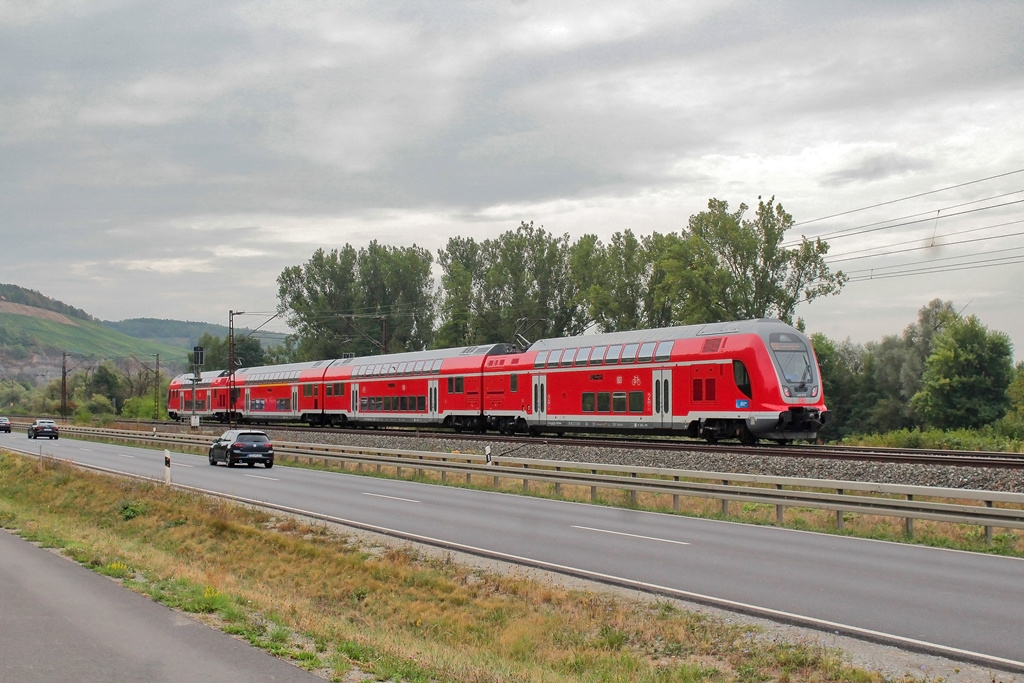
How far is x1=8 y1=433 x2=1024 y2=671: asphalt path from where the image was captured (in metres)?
10.0

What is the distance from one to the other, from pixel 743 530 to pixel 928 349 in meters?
69.8

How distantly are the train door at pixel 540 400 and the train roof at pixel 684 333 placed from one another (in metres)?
1.45

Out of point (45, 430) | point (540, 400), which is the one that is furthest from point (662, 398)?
point (45, 430)

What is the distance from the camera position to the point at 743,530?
17.7m

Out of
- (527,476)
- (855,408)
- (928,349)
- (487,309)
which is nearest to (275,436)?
(527,476)

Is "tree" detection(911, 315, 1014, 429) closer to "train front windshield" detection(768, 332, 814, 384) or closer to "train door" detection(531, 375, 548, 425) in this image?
"train door" detection(531, 375, 548, 425)

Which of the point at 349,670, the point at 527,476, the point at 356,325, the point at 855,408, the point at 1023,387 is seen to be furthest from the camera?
the point at 356,325

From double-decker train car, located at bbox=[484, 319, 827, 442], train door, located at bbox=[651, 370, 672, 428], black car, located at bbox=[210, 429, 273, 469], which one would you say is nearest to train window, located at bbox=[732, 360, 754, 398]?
double-decker train car, located at bbox=[484, 319, 827, 442]

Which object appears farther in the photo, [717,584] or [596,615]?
[717,584]

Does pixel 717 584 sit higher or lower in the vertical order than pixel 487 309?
lower

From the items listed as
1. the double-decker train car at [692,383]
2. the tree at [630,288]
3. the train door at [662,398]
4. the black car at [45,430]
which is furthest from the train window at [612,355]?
the black car at [45,430]

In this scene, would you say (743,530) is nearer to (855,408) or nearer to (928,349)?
(855,408)

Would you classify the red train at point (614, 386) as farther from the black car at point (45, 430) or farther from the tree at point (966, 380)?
the tree at point (966, 380)

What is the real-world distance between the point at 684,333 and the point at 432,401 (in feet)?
57.3
